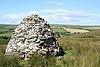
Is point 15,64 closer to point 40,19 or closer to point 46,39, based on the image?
point 46,39

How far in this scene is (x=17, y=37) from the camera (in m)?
15.6

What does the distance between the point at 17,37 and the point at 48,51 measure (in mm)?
2115

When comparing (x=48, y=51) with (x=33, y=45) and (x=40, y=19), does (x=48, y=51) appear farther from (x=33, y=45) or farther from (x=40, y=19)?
(x=40, y=19)

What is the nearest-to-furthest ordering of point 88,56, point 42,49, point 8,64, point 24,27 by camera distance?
point 88,56 → point 8,64 → point 42,49 → point 24,27

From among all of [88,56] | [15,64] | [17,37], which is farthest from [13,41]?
[88,56]

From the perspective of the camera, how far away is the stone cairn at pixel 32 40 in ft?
49.3

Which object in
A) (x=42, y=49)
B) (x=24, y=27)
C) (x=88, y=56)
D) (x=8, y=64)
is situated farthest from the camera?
(x=24, y=27)

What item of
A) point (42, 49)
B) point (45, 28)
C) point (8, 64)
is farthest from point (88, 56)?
point (45, 28)

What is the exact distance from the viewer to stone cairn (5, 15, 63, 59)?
49.3 feet

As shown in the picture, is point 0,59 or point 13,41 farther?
point 13,41

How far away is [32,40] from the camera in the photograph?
49.9 ft

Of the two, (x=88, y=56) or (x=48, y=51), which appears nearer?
(x=88, y=56)

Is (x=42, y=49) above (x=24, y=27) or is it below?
below

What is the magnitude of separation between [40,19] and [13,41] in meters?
2.24
